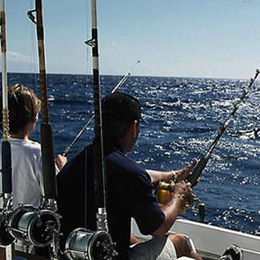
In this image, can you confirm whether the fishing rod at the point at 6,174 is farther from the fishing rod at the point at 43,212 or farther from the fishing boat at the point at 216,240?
the fishing boat at the point at 216,240

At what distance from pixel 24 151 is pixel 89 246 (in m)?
0.67

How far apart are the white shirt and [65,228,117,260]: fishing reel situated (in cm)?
51

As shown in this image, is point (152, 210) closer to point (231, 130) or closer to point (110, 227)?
point (110, 227)

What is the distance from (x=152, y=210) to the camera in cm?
186

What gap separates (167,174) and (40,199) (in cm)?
79

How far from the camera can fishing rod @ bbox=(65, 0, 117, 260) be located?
1.60 m

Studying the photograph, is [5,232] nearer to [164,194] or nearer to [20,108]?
[20,108]

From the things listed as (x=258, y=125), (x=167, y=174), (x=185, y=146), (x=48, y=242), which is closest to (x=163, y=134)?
(x=185, y=146)

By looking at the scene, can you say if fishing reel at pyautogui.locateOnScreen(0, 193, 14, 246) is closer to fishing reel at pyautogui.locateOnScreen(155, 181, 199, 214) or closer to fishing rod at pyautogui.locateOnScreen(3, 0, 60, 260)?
fishing rod at pyautogui.locateOnScreen(3, 0, 60, 260)

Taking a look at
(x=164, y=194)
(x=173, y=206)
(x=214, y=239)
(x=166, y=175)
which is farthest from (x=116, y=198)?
(x=214, y=239)

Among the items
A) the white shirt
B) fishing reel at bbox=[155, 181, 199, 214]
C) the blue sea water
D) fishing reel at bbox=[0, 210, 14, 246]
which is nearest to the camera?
fishing reel at bbox=[0, 210, 14, 246]

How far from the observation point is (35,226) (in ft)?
5.52

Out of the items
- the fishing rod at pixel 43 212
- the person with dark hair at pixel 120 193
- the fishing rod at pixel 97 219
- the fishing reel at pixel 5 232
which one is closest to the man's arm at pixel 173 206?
the person with dark hair at pixel 120 193

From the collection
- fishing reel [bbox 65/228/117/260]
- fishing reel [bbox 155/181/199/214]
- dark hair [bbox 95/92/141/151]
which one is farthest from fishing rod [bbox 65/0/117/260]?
fishing reel [bbox 155/181/199/214]
